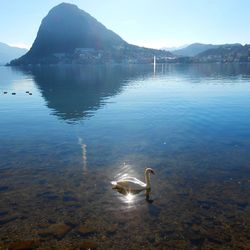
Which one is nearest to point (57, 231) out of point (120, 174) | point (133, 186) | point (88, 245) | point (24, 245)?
point (24, 245)

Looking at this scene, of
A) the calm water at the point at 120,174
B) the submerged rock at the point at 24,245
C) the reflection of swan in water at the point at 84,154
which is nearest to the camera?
the submerged rock at the point at 24,245

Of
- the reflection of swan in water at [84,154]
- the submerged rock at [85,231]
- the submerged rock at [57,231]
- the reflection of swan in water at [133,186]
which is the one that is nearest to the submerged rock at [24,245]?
the submerged rock at [57,231]

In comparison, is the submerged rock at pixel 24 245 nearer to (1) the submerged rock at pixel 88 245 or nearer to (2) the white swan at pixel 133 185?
(1) the submerged rock at pixel 88 245

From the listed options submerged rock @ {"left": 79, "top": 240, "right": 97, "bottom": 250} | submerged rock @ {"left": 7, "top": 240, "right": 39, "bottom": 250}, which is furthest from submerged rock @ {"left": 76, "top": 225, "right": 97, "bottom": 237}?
submerged rock @ {"left": 7, "top": 240, "right": 39, "bottom": 250}

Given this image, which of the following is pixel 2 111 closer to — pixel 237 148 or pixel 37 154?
pixel 37 154

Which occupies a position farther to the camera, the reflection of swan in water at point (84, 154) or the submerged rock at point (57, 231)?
the reflection of swan in water at point (84, 154)

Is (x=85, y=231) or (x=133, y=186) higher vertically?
(x=133, y=186)

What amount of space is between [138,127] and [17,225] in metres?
28.4

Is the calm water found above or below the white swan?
below

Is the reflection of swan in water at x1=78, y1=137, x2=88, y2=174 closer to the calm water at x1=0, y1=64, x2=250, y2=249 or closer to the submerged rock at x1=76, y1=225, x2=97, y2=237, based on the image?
the calm water at x1=0, y1=64, x2=250, y2=249

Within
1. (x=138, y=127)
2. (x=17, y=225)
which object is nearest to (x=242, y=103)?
(x=138, y=127)

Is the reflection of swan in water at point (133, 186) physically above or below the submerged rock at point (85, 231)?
above

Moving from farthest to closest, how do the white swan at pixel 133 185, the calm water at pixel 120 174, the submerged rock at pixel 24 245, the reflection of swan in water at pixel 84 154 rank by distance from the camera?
the reflection of swan in water at pixel 84 154
the white swan at pixel 133 185
the calm water at pixel 120 174
the submerged rock at pixel 24 245

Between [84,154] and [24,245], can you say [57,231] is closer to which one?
[24,245]
